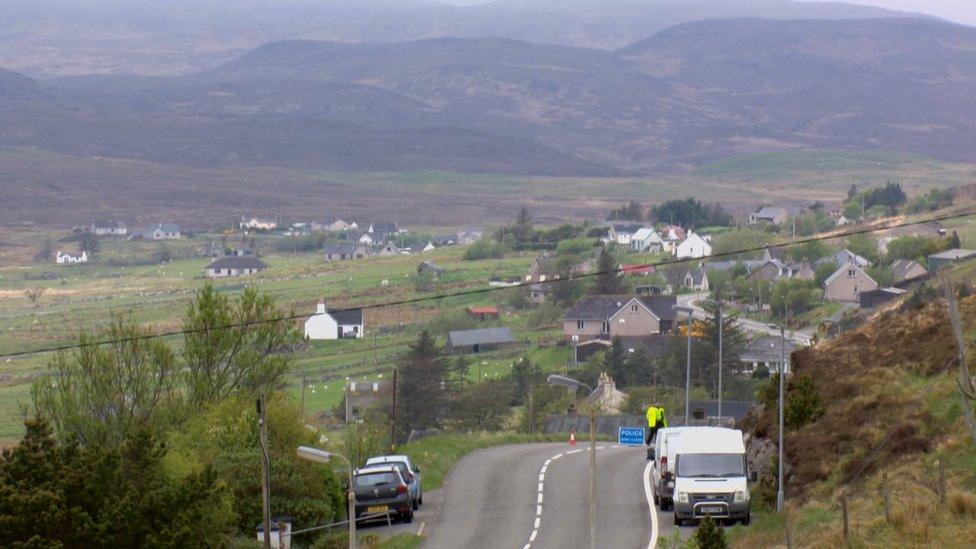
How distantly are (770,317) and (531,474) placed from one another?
66303mm

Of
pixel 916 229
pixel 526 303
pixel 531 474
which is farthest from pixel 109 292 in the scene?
pixel 531 474

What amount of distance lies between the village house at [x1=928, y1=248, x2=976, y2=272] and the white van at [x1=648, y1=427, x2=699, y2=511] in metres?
60.3

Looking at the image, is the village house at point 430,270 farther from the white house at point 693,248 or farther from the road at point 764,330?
the road at point 764,330

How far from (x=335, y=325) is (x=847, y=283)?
36.7 meters

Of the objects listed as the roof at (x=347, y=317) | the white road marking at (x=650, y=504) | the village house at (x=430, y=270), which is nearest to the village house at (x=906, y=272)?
the roof at (x=347, y=317)

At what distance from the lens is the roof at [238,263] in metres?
170

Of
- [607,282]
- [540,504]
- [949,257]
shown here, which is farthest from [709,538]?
[607,282]

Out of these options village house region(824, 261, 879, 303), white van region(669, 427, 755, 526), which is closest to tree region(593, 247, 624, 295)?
village house region(824, 261, 879, 303)

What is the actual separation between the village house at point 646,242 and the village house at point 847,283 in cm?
5706

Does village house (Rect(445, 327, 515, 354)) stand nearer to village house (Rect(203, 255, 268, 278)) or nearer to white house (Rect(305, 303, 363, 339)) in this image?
white house (Rect(305, 303, 363, 339))

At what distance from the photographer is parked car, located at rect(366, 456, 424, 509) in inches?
1249

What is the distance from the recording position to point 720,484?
90.8 ft

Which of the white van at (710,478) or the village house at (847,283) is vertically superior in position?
the white van at (710,478)

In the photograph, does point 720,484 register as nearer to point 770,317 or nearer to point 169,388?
point 169,388
